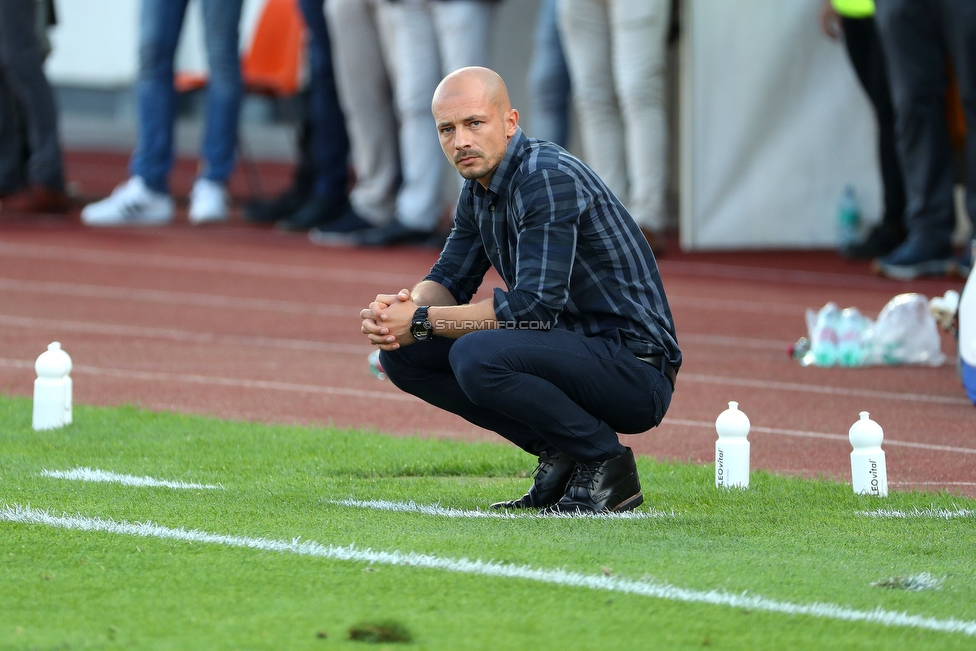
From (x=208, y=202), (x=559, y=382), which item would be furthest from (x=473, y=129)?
(x=208, y=202)

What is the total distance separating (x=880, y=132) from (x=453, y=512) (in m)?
7.15

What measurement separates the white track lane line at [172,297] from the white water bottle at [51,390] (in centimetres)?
351

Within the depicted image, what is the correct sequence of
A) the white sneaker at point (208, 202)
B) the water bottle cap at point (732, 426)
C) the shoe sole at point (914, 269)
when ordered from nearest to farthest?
the water bottle cap at point (732, 426) → the shoe sole at point (914, 269) → the white sneaker at point (208, 202)

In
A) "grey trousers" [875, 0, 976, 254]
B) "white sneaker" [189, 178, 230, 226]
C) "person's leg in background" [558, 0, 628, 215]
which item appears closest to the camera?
"grey trousers" [875, 0, 976, 254]

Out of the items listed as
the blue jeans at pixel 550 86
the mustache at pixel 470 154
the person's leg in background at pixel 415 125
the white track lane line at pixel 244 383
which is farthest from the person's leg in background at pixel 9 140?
the mustache at pixel 470 154

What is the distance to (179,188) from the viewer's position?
55.8 feet

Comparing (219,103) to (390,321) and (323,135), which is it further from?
(390,321)

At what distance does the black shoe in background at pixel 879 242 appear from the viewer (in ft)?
36.2

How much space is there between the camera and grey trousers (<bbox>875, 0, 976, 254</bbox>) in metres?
9.26

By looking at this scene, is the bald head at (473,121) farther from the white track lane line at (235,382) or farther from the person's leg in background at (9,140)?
the person's leg in background at (9,140)

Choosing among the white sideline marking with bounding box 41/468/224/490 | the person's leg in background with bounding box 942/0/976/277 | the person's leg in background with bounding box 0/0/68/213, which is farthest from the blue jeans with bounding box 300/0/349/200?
the white sideline marking with bounding box 41/468/224/490

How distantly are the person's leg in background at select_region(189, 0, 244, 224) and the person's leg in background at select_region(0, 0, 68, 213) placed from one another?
1260mm

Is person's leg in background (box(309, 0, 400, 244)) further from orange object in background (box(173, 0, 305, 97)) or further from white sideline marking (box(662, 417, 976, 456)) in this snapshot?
white sideline marking (box(662, 417, 976, 456))

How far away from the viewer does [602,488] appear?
4.37 metres
